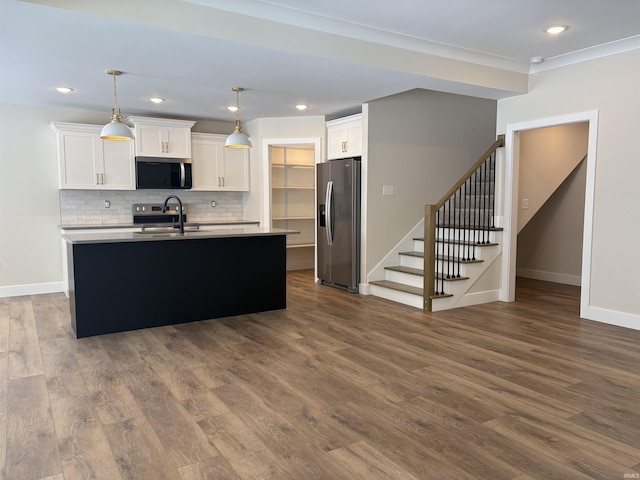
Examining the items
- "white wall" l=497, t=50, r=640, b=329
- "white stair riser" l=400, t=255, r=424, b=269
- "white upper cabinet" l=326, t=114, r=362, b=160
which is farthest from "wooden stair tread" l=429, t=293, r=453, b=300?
"white upper cabinet" l=326, t=114, r=362, b=160

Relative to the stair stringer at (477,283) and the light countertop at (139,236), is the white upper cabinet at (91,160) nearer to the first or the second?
the light countertop at (139,236)

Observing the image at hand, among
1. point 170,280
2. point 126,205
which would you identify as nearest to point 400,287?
point 170,280

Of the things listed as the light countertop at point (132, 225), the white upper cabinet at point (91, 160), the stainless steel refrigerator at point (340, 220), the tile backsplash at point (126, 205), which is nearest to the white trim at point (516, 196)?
the stainless steel refrigerator at point (340, 220)

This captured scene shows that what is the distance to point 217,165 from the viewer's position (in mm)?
7312

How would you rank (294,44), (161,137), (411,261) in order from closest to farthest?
(294,44) → (411,261) → (161,137)

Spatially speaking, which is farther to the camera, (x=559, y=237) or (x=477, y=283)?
(x=559, y=237)

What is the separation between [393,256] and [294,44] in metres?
3.41

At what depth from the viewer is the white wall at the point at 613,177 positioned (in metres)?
4.43

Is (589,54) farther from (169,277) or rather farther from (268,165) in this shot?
(169,277)

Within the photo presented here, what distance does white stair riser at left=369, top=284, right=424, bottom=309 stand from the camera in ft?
17.6

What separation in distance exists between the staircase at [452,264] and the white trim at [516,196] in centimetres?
13

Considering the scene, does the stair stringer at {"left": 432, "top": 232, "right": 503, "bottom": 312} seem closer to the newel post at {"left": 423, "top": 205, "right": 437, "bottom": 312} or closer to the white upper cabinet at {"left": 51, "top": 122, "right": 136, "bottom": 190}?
the newel post at {"left": 423, "top": 205, "right": 437, "bottom": 312}

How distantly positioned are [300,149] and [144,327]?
4585mm

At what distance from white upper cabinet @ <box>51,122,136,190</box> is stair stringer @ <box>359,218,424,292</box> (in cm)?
363
